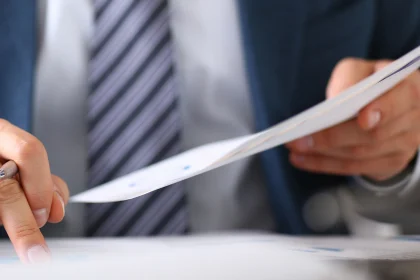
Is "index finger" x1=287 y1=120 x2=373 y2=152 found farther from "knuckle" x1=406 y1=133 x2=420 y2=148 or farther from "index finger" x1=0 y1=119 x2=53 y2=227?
"index finger" x1=0 y1=119 x2=53 y2=227

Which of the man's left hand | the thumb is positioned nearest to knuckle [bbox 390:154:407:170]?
the man's left hand

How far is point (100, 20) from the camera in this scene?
52 centimetres

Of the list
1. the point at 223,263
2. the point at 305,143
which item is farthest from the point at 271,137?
the point at 305,143

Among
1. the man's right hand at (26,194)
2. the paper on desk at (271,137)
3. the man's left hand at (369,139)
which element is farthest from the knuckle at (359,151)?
the man's right hand at (26,194)

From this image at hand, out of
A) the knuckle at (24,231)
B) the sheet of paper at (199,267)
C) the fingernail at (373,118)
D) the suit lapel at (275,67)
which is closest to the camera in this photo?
the sheet of paper at (199,267)

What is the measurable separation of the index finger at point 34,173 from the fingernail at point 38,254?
4 cm

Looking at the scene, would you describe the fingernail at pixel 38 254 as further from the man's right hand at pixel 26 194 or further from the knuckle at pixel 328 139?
the knuckle at pixel 328 139

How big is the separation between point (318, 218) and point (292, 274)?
1.23 ft

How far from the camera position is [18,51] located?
0.50 m

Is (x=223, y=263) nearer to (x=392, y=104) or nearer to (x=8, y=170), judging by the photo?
(x=8, y=170)

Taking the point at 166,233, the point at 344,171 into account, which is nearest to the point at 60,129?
the point at 166,233

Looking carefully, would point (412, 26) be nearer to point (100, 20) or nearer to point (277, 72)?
point (277, 72)

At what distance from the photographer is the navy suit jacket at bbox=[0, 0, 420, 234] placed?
499mm

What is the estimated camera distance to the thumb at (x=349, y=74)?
48cm
